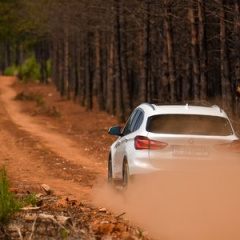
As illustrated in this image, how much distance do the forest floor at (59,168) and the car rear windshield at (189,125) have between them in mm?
1406

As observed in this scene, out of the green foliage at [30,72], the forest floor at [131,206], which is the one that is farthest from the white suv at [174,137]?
the green foliage at [30,72]

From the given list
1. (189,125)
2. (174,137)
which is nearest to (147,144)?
(174,137)

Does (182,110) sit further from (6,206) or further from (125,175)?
(6,206)

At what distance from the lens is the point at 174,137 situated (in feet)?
39.2

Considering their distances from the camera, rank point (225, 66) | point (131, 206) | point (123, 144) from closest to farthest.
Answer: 1. point (131, 206)
2. point (123, 144)
3. point (225, 66)

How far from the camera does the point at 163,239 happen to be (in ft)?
33.3

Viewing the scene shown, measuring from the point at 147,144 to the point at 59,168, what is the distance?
26.9 feet

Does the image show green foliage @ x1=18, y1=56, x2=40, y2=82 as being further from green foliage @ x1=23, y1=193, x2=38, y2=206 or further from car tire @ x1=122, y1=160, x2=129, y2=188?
green foliage @ x1=23, y1=193, x2=38, y2=206

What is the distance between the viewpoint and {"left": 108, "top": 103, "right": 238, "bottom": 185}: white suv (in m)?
11.9

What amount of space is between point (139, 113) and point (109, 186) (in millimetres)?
2281

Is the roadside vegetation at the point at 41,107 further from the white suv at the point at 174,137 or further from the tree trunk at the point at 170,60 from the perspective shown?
the white suv at the point at 174,137

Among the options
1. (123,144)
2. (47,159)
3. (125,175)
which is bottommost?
(47,159)

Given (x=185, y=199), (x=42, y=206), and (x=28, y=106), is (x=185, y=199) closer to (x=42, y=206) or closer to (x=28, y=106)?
(x=42, y=206)

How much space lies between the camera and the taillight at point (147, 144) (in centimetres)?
1202
